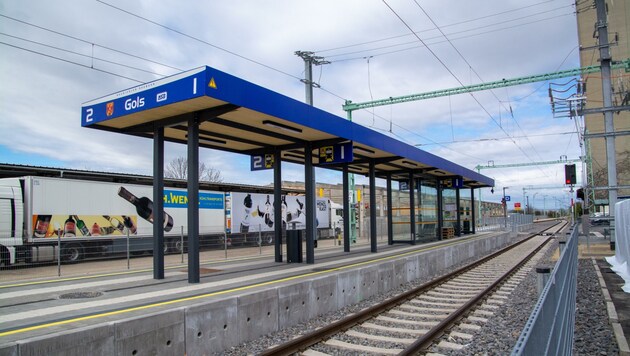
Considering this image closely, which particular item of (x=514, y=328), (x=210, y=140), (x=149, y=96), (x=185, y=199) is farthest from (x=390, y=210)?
(x=149, y=96)

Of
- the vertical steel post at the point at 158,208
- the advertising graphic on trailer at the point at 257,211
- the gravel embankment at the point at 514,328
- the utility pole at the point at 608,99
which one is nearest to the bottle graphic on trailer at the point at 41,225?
the vertical steel post at the point at 158,208

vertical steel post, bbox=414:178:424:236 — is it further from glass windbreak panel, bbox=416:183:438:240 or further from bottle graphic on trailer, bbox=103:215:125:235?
bottle graphic on trailer, bbox=103:215:125:235

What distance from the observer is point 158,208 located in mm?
10469

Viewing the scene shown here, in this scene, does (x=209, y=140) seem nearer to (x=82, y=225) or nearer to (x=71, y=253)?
(x=71, y=253)

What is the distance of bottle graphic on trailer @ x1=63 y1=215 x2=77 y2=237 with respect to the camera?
19734mm

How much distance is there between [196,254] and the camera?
976 cm

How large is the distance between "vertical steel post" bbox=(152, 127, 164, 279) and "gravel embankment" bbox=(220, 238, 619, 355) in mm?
3762

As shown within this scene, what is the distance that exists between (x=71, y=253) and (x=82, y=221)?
4.13 meters

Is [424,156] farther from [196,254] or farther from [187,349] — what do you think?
[187,349]

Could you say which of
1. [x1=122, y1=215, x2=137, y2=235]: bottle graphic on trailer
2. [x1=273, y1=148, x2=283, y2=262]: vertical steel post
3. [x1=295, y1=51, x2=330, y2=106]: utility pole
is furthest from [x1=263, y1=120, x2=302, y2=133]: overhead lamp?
[x1=122, y1=215, x2=137, y2=235]: bottle graphic on trailer

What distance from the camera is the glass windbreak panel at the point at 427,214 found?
77.0 feet

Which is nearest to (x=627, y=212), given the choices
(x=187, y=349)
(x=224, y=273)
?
(x=224, y=273)

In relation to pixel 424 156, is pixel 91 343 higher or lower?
lower

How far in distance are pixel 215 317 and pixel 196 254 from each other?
283 cm
